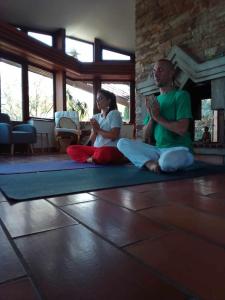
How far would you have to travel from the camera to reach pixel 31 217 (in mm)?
859

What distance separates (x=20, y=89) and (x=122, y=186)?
5089 millimetres

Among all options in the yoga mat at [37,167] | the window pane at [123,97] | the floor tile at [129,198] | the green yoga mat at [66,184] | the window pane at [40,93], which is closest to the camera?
the floor tile at [129,198]

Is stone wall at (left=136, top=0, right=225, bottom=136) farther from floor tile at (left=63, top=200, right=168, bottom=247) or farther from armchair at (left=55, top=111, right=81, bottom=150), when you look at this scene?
floor tile at (left=63, top=200, right=168, bottom=247)

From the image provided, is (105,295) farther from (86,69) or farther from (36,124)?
(86,69)

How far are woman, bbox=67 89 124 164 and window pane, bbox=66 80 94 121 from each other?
4321mm

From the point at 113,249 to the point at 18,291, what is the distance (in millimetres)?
234

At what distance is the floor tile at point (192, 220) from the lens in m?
0.70

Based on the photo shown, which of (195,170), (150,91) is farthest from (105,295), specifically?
(150,91)

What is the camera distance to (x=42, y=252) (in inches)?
23.4

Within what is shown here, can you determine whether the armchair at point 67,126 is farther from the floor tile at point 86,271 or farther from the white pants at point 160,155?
the floor tile at point 86,271

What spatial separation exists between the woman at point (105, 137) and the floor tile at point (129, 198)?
110 cm

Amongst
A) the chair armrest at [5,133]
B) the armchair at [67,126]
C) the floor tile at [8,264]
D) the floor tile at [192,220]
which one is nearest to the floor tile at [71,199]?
the floor tile at [192,220]

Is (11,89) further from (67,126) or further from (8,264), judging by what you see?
(8,264)

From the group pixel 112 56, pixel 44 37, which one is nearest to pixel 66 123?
pixel 44 37
